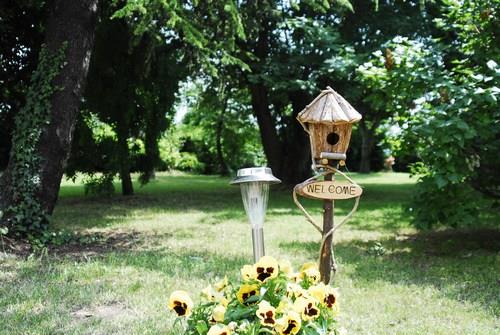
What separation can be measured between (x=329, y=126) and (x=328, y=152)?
0.60 feet

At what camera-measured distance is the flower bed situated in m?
2.53

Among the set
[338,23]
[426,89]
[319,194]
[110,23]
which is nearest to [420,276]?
[426,89]

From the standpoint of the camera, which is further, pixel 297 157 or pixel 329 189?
pixel 297 157

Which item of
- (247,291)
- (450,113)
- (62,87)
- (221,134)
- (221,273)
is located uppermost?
(221,134)

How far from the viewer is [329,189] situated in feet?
11.7

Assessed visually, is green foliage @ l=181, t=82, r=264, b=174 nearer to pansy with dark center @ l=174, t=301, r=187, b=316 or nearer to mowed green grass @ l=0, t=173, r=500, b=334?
mowed green grass @ l=0, t=173, r=500, b=334

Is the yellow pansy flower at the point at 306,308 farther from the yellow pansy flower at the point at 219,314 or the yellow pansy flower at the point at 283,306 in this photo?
the yellow pansy flower at the point at 219,314

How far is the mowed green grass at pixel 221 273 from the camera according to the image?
4.24m

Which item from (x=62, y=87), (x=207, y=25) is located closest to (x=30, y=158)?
(x=62, y=87)

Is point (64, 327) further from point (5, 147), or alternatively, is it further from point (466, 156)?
point (5, 147)

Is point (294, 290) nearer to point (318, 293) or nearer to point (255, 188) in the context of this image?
point (318, 293)

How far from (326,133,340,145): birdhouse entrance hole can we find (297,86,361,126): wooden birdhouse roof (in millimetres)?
128

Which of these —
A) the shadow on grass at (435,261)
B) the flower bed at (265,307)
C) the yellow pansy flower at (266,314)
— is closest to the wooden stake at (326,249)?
the flower bed at (265,307)

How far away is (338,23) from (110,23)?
266 inches
